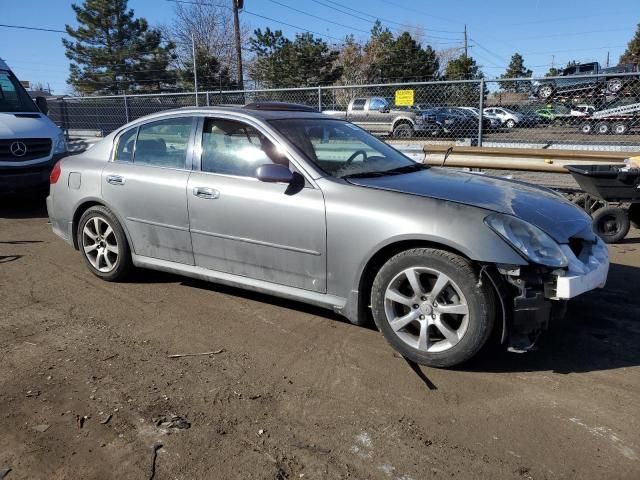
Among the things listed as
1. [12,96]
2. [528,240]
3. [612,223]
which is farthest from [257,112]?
[12,96]

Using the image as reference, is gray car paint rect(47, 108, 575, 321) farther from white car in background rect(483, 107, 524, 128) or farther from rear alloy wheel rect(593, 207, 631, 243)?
white car in background rect(483, 107, 524, 128)

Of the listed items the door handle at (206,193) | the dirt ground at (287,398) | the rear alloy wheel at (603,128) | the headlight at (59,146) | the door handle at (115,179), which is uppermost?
the rear alloy wheel at (603,128)

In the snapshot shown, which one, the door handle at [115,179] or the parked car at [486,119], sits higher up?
the parked car at [486,119]

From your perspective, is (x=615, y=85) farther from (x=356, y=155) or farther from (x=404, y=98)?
(x=356, y=155)

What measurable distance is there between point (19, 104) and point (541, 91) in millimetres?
9213

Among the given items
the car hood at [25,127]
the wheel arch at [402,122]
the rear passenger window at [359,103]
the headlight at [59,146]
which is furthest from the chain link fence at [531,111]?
the rear passenger window at [359,103]

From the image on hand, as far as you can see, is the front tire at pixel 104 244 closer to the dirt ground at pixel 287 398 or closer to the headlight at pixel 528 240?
the dirt ground at pixel 287 398

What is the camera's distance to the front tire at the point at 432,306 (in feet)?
10.3

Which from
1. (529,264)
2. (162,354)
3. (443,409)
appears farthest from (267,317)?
(529,264)

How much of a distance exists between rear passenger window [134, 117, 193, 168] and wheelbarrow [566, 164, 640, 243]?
14.6 ft

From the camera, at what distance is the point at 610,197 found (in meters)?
6.11

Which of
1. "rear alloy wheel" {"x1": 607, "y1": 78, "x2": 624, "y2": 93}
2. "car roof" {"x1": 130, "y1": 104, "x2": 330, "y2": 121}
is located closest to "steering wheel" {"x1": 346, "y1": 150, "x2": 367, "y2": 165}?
"car roof" {"x1": 130, "y1": 104, "x2": 330, "y2": 121}

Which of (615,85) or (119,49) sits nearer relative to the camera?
(615,85)

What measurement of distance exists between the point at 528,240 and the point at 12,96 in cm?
918
